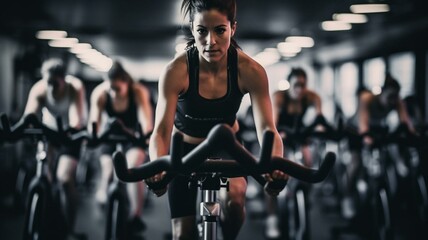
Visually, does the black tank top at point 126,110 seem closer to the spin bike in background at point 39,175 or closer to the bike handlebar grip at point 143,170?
the spin bike in background at point 39,175

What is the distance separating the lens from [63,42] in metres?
12.0

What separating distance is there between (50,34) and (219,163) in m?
10.1

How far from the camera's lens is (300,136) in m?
4.14

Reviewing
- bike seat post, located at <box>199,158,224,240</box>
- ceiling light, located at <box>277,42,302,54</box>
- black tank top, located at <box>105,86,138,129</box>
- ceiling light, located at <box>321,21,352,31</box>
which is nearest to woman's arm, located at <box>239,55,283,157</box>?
bike seat post, located at <box>199,158,224,240</box>

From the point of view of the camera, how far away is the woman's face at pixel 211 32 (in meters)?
1.78

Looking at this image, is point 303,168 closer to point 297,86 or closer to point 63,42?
point 297,86

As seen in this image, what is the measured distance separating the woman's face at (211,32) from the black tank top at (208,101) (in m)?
0.30

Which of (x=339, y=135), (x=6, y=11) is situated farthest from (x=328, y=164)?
(x=6, y=11)

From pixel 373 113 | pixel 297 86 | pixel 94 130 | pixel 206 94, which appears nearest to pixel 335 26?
pixel 373 113

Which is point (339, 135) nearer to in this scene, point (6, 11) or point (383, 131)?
point (383, 131)

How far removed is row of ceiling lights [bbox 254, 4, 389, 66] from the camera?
7.63 meters

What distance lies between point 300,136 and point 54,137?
1755mm

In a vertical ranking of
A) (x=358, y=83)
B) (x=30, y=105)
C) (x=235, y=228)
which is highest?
(x=358, y=83)

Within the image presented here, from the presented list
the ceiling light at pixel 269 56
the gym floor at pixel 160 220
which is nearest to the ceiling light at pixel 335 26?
the gym floor at pixel 160 220
